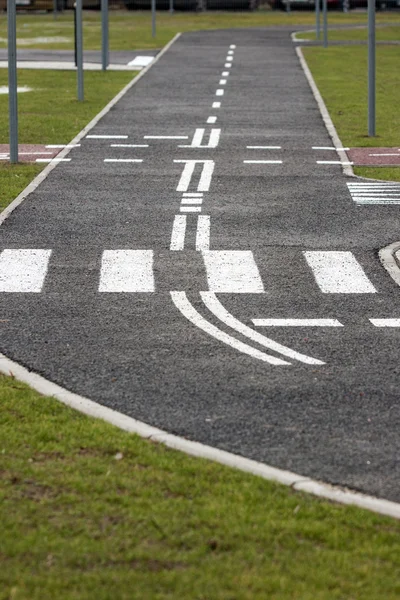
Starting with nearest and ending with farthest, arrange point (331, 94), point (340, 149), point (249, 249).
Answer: point (249, 249) → point (340, 149) → point (331, 94)

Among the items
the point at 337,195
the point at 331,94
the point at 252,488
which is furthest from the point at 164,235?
the point at 331,94

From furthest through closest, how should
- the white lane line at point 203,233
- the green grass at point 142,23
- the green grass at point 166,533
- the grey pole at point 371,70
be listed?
the green grass at point 142,23 → the grey pole at point 371,70 → the white lane line at point 203,233 → the green grass at point 166,533

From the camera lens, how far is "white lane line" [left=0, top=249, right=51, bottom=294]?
11.8 meters

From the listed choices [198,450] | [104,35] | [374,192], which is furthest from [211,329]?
[104,35]

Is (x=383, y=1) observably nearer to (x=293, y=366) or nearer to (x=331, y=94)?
(x=331, y=94)

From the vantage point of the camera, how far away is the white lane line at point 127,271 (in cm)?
1177

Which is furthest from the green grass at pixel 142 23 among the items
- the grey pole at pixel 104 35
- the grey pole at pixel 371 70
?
the grey pole at pixel 371 70

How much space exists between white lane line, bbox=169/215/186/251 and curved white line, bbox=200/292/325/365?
223cm

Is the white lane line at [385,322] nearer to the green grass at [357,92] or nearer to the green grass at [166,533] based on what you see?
the green grass at [166,533]

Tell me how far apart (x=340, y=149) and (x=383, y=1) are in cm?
5688

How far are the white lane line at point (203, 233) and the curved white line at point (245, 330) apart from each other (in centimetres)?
215

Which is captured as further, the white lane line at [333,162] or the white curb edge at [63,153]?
the white lane line at [333,162]

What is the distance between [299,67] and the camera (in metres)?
38.5

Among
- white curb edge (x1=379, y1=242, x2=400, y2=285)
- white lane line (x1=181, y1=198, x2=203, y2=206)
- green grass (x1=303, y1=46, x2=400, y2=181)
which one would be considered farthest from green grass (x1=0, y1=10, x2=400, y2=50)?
white curb edge (x1=379, y1=242, x2=400, y2=285)
